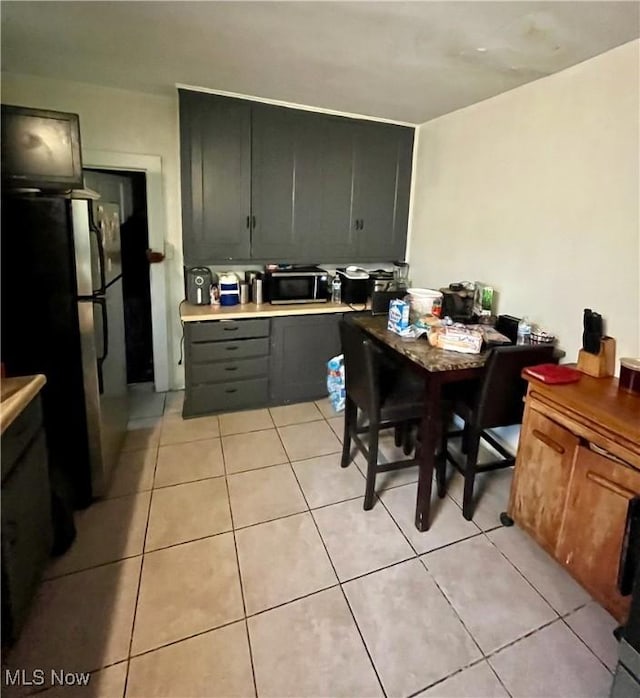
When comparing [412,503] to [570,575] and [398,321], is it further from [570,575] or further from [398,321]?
[398,321]

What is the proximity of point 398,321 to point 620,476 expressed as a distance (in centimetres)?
124

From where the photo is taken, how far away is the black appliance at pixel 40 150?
1.76 metres

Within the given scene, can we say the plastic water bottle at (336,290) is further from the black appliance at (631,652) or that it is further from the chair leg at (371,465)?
the black appliance at (631,652)

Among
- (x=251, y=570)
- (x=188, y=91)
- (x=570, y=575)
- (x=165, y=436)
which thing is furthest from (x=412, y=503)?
(x=188, y=91)

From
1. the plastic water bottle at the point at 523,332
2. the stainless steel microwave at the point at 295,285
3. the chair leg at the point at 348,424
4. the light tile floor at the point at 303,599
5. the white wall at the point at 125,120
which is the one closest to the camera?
the light tile floor at the point at 303,599

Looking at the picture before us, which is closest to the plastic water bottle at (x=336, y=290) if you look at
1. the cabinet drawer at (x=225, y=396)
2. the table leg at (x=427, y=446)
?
the cabinet drawer at (x=225, y=396)

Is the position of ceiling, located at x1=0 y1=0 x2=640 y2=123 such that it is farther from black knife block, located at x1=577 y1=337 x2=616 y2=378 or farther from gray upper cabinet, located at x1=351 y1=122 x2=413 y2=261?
black knife block, located at x1=577 y1=337 x2=616 y2=378

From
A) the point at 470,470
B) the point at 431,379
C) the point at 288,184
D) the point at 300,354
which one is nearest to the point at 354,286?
the point at 300,354

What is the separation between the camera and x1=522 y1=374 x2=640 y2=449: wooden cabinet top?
1462 mm

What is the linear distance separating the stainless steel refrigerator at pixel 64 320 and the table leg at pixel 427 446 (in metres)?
1.62

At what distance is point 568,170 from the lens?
218cm

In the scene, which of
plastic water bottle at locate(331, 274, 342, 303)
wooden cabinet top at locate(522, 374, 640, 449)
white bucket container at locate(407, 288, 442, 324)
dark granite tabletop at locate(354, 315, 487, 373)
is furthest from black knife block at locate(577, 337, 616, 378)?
plastic water bottle at locate(331, 274, 342, 303)

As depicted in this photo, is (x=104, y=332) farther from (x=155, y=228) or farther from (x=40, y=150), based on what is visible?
(x=155, y=228)

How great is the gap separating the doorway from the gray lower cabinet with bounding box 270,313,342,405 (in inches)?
46.2
